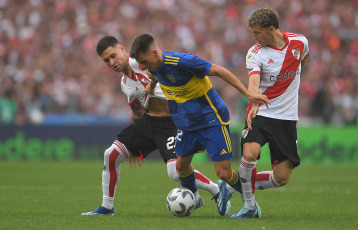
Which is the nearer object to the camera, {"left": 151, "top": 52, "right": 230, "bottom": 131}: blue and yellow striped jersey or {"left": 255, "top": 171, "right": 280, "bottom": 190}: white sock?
{"left": 151, "top": 52, "right": 230, "bottom": 131}: blue and yellow striped jersey

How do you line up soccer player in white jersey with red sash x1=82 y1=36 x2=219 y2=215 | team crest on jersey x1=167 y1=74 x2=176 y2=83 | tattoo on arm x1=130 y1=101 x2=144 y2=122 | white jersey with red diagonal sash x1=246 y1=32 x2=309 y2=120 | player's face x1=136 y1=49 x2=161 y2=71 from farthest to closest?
tattoo on arm x1=130 y1=101 x2=144 y2=122 → soccer player in white jersey with red sash x1=82 y1=36 x2=219 y2=215 → white jersey with red diagonal sash x1=246 y1=32 x2=309 y2=120 → team crest on jersey x1=167 y1=74 x2=176 y2=83 → player's face x1=136 y1=49 x2=161 y2=71

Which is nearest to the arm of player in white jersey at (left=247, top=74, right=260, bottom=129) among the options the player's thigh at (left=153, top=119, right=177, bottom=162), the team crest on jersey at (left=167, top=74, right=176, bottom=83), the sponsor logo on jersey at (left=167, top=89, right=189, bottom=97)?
the sponsor logo on jersey at (left=167, top=89, right=189, bottom=97)

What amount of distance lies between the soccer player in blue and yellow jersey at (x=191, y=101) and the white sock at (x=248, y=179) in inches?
5.7

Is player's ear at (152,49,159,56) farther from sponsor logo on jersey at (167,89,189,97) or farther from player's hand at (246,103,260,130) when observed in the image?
player's hand at (246,103,260,130)

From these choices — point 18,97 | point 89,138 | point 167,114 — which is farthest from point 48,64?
point 167,114

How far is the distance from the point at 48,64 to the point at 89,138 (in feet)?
12.1

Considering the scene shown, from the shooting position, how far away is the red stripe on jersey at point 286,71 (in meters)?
7.27

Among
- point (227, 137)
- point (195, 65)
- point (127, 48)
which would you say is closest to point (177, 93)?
point (195, 65)

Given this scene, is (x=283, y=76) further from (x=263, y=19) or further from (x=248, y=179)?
(x=248, y=179)

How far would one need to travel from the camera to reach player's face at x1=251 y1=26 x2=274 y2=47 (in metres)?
7.14

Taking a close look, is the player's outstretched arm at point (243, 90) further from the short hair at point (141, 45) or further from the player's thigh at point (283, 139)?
the short hair at point (141, 45)

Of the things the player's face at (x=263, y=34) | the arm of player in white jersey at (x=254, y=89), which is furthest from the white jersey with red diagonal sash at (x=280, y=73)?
the arm of player in white jersey at (x=254, y=89)

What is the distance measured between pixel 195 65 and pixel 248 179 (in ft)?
5.02

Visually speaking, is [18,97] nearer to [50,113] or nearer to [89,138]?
[50,113]
